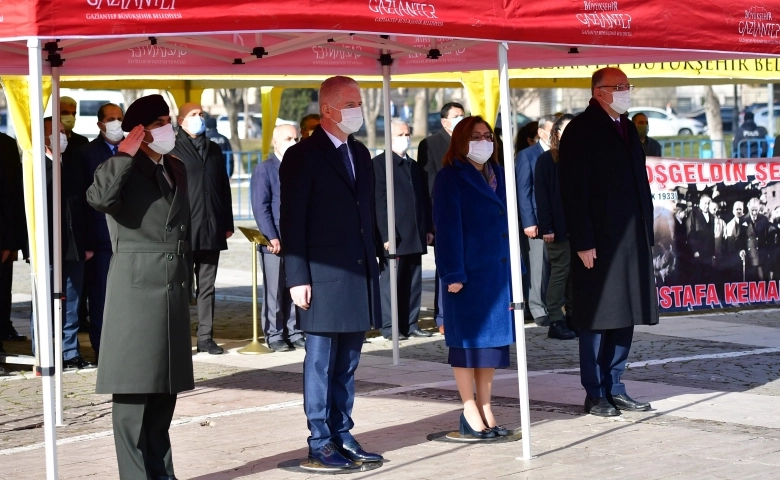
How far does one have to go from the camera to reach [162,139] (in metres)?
6.29

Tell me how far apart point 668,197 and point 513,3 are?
7241 millimetres

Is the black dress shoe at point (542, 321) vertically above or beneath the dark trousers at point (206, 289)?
beneath

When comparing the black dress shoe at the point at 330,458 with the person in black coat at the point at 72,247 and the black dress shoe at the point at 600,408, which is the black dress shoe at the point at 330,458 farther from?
the person in black coat at the point at 72,247

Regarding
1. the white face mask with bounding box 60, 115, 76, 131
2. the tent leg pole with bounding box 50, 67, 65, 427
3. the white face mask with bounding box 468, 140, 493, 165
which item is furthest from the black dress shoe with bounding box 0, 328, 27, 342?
the white face mask with bounding box 468, 140, 493, 165

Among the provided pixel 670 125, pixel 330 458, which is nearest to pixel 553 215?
pixel 330 458

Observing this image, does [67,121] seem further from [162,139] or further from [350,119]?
[162,139]

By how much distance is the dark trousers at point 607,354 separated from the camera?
8383 millimetres

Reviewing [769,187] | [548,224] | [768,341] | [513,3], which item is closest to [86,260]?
[548,224]

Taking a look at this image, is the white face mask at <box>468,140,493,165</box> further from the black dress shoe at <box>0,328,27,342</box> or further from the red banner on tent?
the black dress shoe at <box>0,328,27,342</box>

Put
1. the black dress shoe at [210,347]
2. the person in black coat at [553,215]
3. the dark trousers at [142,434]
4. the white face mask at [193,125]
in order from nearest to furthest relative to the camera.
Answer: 1. the dark trousers at [142,434]
2. the white face mask at [193,125]
3. the black dress shoe at [210,347]
4. the person in black coat at [553,215]

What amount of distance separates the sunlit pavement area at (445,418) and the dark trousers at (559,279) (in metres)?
0.44

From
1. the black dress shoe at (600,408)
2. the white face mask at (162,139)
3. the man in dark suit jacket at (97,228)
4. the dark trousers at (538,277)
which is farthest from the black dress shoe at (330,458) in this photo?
the dark trousers at (538,277)

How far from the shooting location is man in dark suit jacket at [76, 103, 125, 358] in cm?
1045

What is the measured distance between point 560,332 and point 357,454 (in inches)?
206
